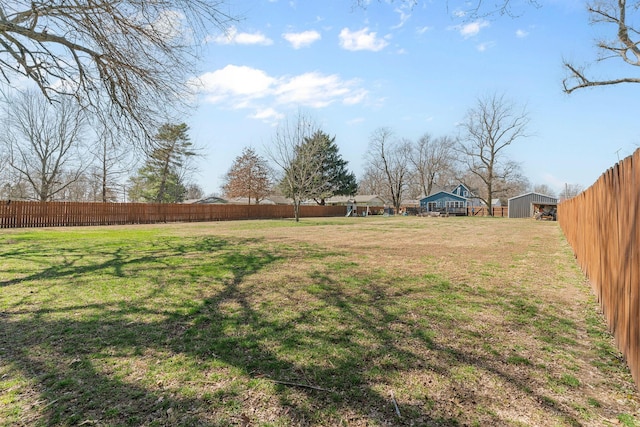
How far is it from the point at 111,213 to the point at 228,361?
21572 mm

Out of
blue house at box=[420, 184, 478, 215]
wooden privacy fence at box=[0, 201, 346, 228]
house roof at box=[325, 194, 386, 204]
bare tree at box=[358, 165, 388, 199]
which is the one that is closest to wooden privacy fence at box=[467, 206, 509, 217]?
blue house at box=[420, 184, 478, 215]

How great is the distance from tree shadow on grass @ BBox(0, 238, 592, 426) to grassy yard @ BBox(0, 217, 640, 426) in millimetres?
12

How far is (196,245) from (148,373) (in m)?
7.25

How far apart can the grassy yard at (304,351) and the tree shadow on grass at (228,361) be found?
0.01 m

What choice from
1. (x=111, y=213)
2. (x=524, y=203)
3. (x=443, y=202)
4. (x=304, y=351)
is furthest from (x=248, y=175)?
(x=304, y=351)

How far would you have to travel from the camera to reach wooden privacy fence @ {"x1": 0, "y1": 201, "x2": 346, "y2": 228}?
16.1 meters

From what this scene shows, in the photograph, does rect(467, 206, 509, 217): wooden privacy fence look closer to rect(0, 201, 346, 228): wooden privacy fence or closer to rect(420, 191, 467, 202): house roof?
rect(420, 191, 467, 202): house roof

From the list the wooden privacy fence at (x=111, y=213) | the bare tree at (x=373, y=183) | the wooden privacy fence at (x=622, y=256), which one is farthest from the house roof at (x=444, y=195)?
the wooden privacy fence at (x=622, y=256)

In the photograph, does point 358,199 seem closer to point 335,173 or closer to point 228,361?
point 335,173

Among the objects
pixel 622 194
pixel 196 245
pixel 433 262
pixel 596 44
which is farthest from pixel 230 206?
pixel 622 194

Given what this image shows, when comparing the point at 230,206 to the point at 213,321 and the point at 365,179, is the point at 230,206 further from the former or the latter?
the point at 365,179

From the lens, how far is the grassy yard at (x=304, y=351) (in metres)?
2.00

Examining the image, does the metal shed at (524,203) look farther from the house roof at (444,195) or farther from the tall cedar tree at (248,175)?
the tall cedar tree at (248,175)

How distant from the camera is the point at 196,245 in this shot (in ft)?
30.5
